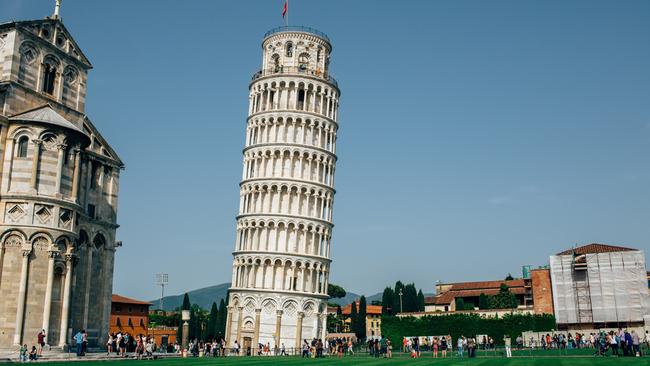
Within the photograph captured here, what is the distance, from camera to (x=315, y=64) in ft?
232

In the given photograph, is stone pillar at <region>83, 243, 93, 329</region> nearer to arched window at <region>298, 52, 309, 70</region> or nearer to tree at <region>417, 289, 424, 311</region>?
arched window at <region>298, 52, 309, 70</region>

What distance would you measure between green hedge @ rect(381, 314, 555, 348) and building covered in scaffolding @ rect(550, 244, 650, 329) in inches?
98.0

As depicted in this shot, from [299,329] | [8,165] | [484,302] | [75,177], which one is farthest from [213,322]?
[8,165]

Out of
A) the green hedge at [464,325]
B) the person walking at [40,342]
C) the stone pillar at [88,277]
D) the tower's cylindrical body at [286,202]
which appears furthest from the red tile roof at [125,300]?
the person walking at [40,342]

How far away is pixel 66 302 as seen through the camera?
3653cm

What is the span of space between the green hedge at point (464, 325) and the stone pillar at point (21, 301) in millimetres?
40163

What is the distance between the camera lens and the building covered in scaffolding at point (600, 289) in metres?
63.6

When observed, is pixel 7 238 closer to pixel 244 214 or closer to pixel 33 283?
pixel 33 283

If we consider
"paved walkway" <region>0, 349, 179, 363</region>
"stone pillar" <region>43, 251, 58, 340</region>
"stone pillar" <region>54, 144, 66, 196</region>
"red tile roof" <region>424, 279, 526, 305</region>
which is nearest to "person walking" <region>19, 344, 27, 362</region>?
"paved walkway" <region>0, 349, 179, 363</region>

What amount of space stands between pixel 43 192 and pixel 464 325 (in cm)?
4370

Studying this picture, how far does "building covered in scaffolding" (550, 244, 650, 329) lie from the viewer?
63.6m

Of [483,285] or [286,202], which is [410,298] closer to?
[483,285]

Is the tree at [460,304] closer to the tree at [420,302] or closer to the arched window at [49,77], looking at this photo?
the tree at [420,302]

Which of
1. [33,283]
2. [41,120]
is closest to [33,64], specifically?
[41,120]
